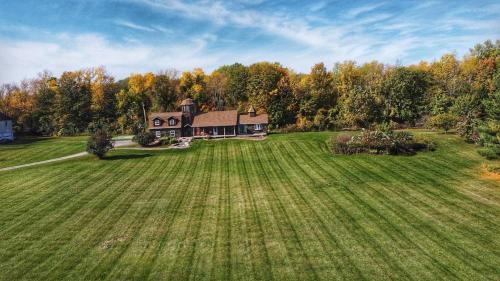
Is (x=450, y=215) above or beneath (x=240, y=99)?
beneath

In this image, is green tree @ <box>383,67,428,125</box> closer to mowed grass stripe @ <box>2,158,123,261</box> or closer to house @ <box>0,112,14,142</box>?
mowed grass stripe @ <box>2,158,123,261</box>

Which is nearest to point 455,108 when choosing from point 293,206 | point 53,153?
point 293,206

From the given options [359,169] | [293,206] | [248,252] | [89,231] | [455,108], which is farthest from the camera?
[455,108]

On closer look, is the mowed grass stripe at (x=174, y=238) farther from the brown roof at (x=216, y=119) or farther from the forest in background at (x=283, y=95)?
the forest in background at (x=283, y=95)

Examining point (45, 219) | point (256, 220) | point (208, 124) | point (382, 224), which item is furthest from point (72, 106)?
point (382, 224)

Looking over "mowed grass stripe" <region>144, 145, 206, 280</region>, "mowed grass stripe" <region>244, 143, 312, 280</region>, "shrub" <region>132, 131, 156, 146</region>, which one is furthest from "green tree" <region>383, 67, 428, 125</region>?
"mowed grass stripe" <region>144, 145, 206, 280</region>

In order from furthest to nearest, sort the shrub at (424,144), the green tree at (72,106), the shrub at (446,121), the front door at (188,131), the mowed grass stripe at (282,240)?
1. the green tree at (72,106)
2. the front door at (188,131)
3. the shrub at (446,121)
4. the shrub at (424,144)
5. the mowed grass stripe at (282,240)

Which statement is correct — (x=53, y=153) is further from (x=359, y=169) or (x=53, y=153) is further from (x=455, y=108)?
(x=455, y=108)

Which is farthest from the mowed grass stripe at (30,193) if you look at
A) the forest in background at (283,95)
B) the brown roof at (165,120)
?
the forest in background at (283,95)
